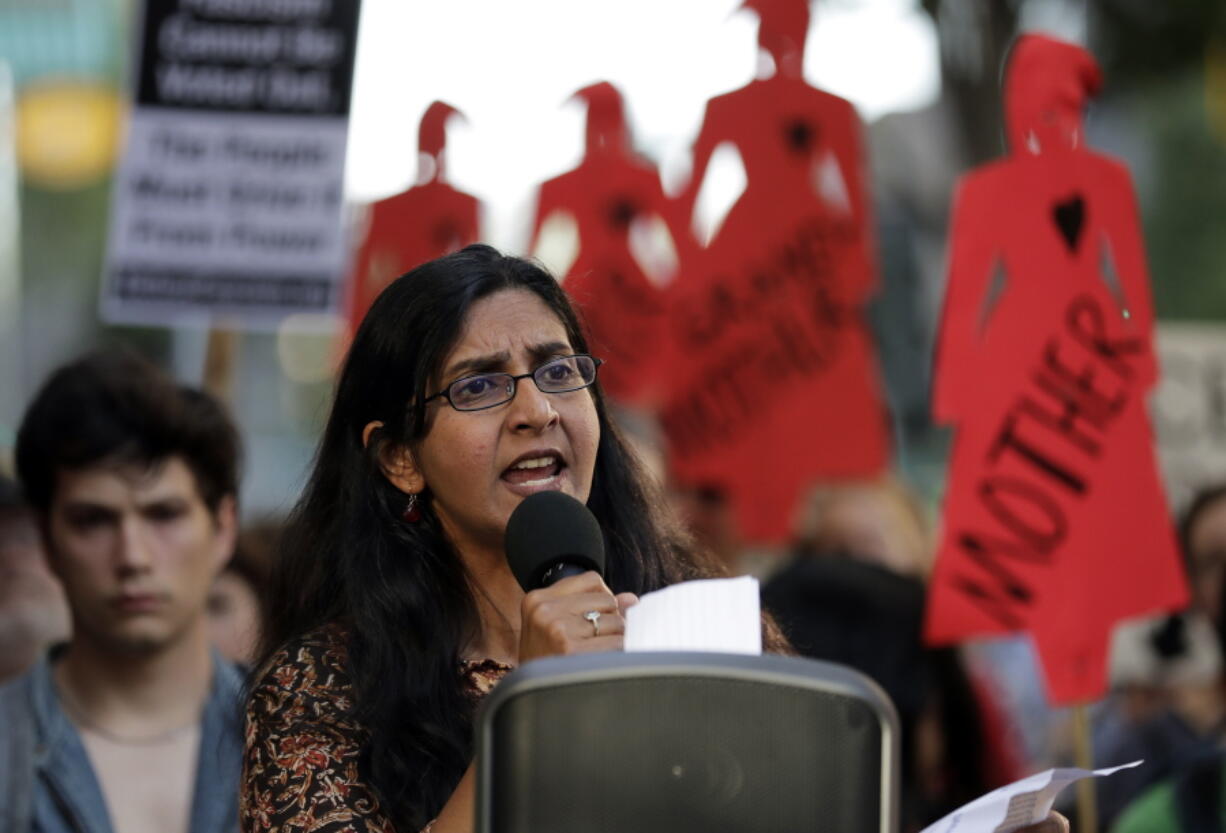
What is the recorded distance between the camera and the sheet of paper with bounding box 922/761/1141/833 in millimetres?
1904

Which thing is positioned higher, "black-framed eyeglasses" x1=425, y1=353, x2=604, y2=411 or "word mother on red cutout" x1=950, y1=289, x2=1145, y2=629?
"black-framed eyeglasses" x1=425, y1=353, x2=604, y2=411

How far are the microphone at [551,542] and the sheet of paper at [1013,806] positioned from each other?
18.1 inches

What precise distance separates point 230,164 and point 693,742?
3.75 meters

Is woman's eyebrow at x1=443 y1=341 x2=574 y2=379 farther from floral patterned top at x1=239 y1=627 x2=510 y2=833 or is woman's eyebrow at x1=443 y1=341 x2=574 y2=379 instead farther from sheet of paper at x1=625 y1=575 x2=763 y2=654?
sheet of paper at x1=625 y1=575 x2=763 y2=654

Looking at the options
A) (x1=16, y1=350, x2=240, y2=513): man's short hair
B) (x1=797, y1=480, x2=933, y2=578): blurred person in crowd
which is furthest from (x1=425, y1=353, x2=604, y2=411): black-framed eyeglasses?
(x1=797, y1=480, x2=933, y2=578): blurred person in crowd

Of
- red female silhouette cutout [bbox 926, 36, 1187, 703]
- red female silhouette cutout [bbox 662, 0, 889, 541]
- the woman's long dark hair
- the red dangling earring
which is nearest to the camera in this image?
the woman's long dark hair

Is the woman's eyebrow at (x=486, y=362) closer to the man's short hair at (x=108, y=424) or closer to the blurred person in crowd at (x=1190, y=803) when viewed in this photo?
the man's short hair at (x=108, y=424)

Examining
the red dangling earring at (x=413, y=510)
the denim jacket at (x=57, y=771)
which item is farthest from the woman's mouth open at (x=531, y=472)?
the denim jacket at (x=57, y=771)

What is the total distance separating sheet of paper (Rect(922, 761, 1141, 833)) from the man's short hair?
7.55ft

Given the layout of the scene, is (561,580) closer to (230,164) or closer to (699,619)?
(699,619)

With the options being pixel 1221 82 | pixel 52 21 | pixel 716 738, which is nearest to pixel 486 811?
pixel 716 738

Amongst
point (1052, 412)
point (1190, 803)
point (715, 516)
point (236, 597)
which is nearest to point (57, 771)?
point (236, 597)

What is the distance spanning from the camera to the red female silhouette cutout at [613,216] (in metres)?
6.09

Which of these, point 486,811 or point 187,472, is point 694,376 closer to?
point 187,472
